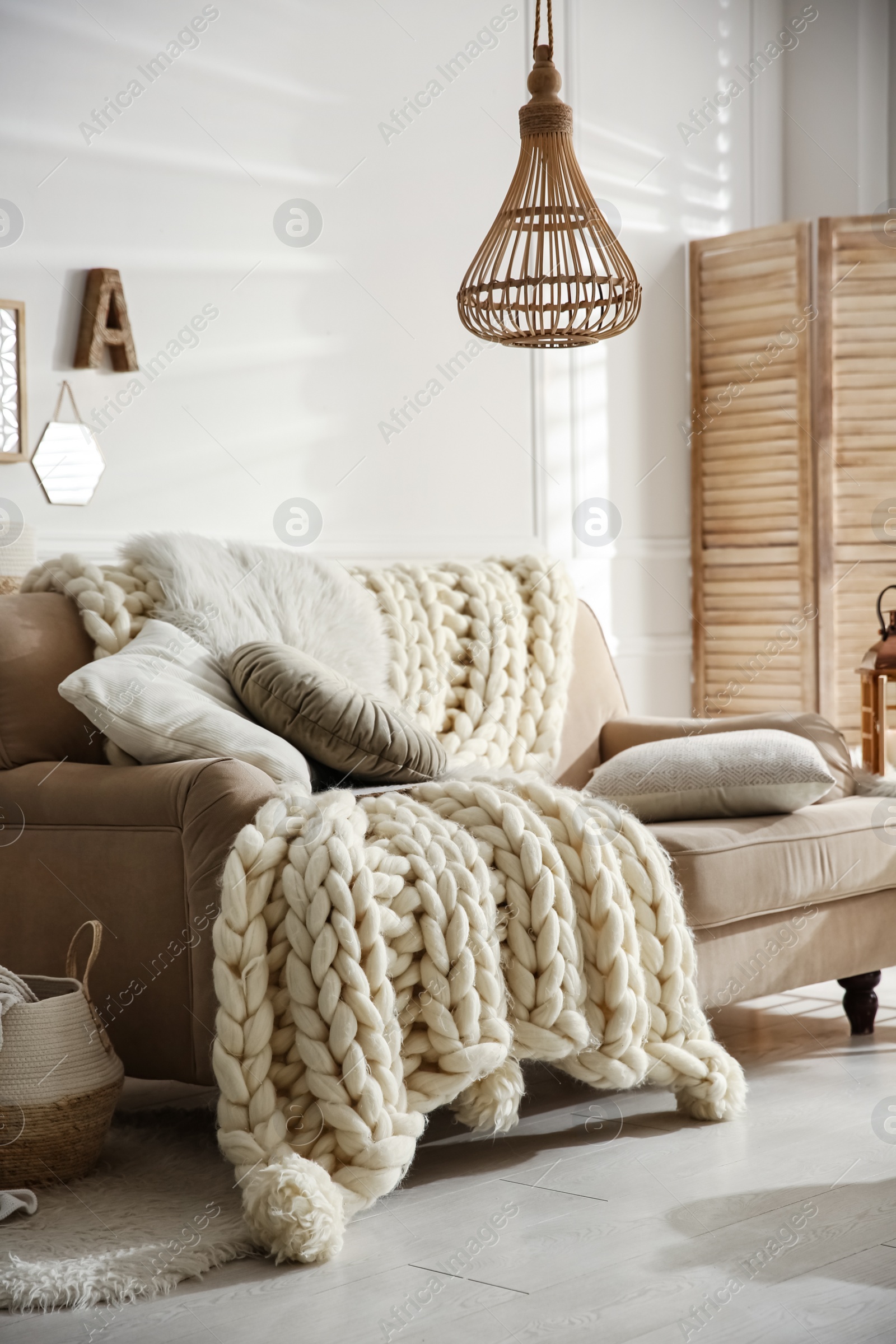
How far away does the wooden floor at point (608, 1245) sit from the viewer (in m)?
1.49

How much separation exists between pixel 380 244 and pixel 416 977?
99.1 inches

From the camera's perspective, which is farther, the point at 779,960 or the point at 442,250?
the point at 442,250

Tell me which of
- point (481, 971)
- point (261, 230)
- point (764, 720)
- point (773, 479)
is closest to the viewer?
point (481, 971)

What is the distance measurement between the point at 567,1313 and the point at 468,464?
2889mm

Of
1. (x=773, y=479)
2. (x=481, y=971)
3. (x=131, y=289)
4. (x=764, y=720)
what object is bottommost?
(x=481, y=971)

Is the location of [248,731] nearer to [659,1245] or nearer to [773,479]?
[659,1245]

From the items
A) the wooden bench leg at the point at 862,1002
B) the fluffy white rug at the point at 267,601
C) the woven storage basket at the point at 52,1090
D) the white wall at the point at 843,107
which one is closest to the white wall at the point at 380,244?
the white wall at the point at 843,107

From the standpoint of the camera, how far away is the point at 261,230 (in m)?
3.58

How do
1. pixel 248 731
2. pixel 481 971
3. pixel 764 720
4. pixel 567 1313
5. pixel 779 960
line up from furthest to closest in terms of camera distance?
1. pixel 764 720
2. pixel 779 960
3. pixel 248 731
4. pixel 481 971
5. pixel 567 1313

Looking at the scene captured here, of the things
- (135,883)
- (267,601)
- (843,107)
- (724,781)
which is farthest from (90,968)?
(843,107)

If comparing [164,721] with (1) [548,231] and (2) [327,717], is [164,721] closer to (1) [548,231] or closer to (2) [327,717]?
(2) [327,717]

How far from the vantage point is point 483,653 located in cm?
288

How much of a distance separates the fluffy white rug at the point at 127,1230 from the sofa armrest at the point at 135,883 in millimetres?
127

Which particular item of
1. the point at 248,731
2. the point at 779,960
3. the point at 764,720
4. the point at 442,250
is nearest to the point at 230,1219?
the point at 248,731
